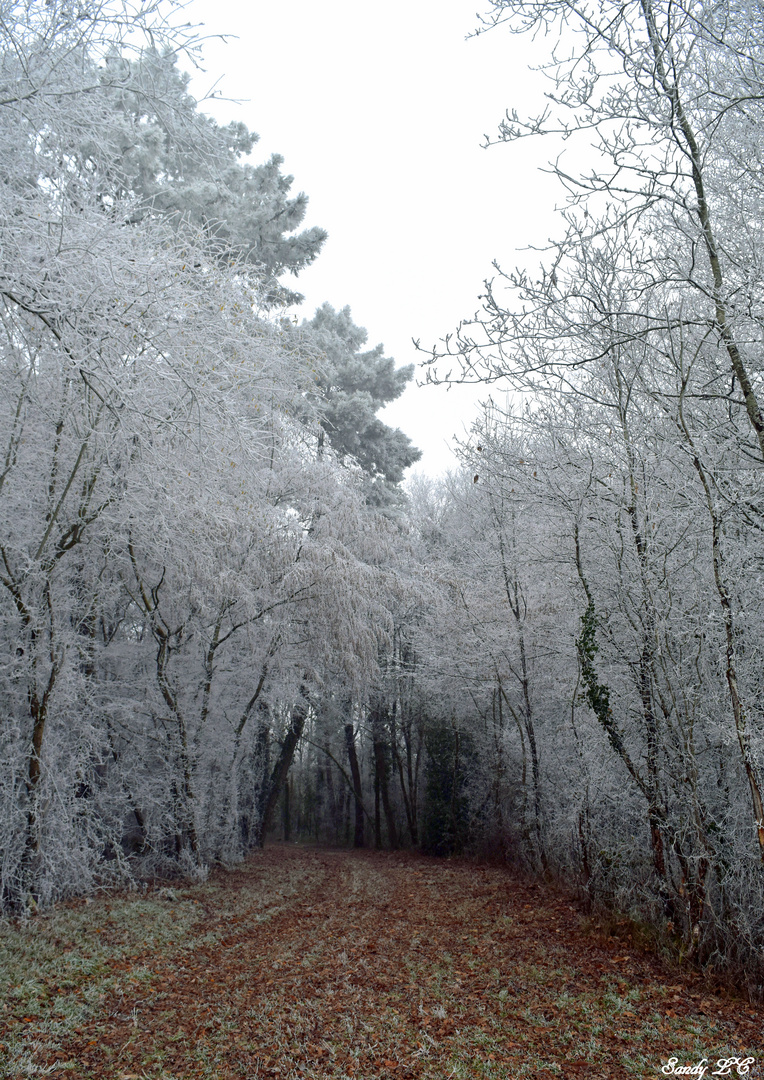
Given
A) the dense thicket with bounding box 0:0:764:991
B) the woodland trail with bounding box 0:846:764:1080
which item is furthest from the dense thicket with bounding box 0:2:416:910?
the woodland trail with bounding box 0:846:764:1080

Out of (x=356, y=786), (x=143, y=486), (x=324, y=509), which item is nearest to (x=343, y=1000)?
(x=143, y=486)

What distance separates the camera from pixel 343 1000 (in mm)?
4469

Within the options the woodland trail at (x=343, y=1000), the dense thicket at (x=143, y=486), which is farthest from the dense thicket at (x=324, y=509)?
the woodland trail at (x=343, y=1000)

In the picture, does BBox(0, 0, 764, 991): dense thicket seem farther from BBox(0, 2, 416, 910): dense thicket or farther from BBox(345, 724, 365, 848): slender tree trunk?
BBox(345, 724, 365, 848): slender tree trunk

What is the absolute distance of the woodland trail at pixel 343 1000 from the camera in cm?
347

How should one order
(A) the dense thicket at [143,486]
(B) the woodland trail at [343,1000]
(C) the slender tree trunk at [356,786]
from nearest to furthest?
(B) the woodland trail at [343,1000], (A) the dense thicket at [143,486], (C) the slender tree trunk at [356,786]

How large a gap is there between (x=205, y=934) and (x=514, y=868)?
20.5ft

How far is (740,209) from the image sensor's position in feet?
14.1

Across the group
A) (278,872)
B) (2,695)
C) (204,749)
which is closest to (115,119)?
(2,695)

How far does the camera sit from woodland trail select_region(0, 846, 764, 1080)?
3.47 metres

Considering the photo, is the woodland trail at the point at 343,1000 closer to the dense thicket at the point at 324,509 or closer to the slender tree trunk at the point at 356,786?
the dense thicket at the point at 324,509

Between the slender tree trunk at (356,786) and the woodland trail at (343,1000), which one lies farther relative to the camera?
the slender tree trunk at (356,786)

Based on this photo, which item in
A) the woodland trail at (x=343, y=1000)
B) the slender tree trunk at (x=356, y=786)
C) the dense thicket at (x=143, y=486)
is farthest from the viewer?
the slender tree trunk at (x=356, y=786)

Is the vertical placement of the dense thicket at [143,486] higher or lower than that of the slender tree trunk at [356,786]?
higher
